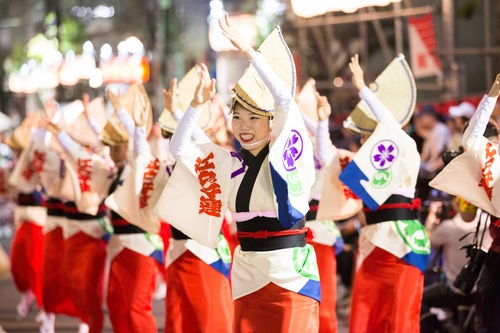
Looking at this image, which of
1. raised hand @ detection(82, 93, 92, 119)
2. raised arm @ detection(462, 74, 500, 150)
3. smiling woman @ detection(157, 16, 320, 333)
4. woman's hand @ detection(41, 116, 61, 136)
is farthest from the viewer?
woman's hand @ detection(41, 116, 61, 136)

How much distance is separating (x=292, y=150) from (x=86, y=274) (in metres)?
3.60

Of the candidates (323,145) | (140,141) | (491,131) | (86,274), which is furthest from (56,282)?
(491,131)

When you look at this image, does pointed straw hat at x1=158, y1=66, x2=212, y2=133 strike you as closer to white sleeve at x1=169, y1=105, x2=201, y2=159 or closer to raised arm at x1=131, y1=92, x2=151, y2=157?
raised arm at x1=131, y1=92, x2=151, y2=157

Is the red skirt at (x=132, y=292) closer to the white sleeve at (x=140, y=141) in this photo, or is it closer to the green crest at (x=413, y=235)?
the white sleeve at (x=140, y=141)

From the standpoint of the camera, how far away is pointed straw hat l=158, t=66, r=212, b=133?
6.94m

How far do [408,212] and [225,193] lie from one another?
1927 millimetres

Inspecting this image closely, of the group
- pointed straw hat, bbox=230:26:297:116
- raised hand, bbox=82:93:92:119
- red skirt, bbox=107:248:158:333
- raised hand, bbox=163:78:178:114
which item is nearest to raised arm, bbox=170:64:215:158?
pointed straw hat, bbox=230:26:297:116

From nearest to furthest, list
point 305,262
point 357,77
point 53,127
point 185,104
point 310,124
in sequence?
point 305,262
point 357,77
point 185,104
point 310,124
point 53,127

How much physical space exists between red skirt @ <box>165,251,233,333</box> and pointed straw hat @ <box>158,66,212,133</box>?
104 cm

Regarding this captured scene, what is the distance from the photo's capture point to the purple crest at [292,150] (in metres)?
4.78

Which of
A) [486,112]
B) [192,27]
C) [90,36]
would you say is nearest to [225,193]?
[486,112]

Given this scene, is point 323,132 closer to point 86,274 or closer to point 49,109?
point 86,274

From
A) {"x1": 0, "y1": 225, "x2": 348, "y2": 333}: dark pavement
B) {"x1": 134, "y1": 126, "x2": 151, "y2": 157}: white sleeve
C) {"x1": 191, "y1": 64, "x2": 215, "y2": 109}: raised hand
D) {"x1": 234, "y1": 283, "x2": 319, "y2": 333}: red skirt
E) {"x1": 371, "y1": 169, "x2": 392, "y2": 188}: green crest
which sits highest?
{"x1": 191, "y1": 64, "x2": 215, "y2": 109}: raised hand

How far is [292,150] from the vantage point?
4.81 m
